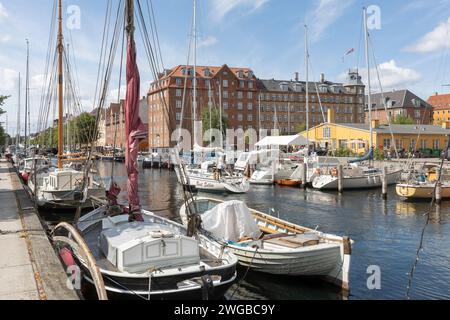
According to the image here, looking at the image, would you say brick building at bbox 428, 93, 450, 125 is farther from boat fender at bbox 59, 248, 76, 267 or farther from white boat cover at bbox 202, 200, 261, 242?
boat fender at bbox 59, 248, 76, 267

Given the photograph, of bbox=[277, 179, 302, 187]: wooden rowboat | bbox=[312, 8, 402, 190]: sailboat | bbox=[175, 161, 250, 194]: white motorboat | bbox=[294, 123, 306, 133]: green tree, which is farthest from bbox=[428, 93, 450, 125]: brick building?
bbox=[175, 161, 250, 194]: white motorboat

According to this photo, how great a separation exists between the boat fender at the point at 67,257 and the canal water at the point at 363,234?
16.8 feet

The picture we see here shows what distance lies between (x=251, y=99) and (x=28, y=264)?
4238 inches

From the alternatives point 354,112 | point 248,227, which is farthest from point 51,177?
point 354,112

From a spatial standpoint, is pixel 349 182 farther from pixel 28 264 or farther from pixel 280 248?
pixel 28 264

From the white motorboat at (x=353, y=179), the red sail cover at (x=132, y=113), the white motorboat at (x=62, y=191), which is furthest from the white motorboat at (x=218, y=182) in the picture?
the red sail cover at (x=132, y=113)

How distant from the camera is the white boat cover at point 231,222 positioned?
50.6ft

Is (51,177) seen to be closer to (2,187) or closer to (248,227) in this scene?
(2,187)

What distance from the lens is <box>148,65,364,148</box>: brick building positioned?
106312mm

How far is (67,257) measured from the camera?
13.1m

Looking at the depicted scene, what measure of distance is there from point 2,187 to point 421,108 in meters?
130

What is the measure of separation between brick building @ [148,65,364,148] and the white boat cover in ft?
289

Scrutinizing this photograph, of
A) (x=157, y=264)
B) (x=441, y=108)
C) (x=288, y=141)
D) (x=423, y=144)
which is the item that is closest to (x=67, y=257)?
(x=157, y=264)
